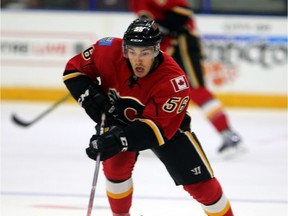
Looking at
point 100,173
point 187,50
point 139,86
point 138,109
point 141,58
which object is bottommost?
point 100,173

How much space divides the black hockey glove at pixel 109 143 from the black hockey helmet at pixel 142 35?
320 millimetres

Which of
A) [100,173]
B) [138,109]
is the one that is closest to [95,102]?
→ [138,109]

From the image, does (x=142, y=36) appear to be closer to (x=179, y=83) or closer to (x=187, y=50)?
(x=179, y=83)

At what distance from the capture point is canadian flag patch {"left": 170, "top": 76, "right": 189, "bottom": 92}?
2896 millimetres

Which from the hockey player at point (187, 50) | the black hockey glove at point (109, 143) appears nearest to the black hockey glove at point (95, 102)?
the black hockey glove at point (109, 143)

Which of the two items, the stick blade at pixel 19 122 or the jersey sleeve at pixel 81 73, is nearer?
the jersey sleeve at pixel 81 73

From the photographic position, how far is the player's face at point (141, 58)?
287 centimetres

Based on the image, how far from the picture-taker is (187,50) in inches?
207

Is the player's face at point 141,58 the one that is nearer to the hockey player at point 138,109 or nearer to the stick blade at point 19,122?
the hockey player at point 138,109

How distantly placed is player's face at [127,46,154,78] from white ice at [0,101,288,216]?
99 centimetres

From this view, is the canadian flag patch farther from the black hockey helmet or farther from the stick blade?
the stick blade

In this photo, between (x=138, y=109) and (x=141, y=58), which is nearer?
(x=141, y=58)

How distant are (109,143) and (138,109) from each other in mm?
264

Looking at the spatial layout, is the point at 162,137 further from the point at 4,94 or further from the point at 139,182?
the point at 4,94
